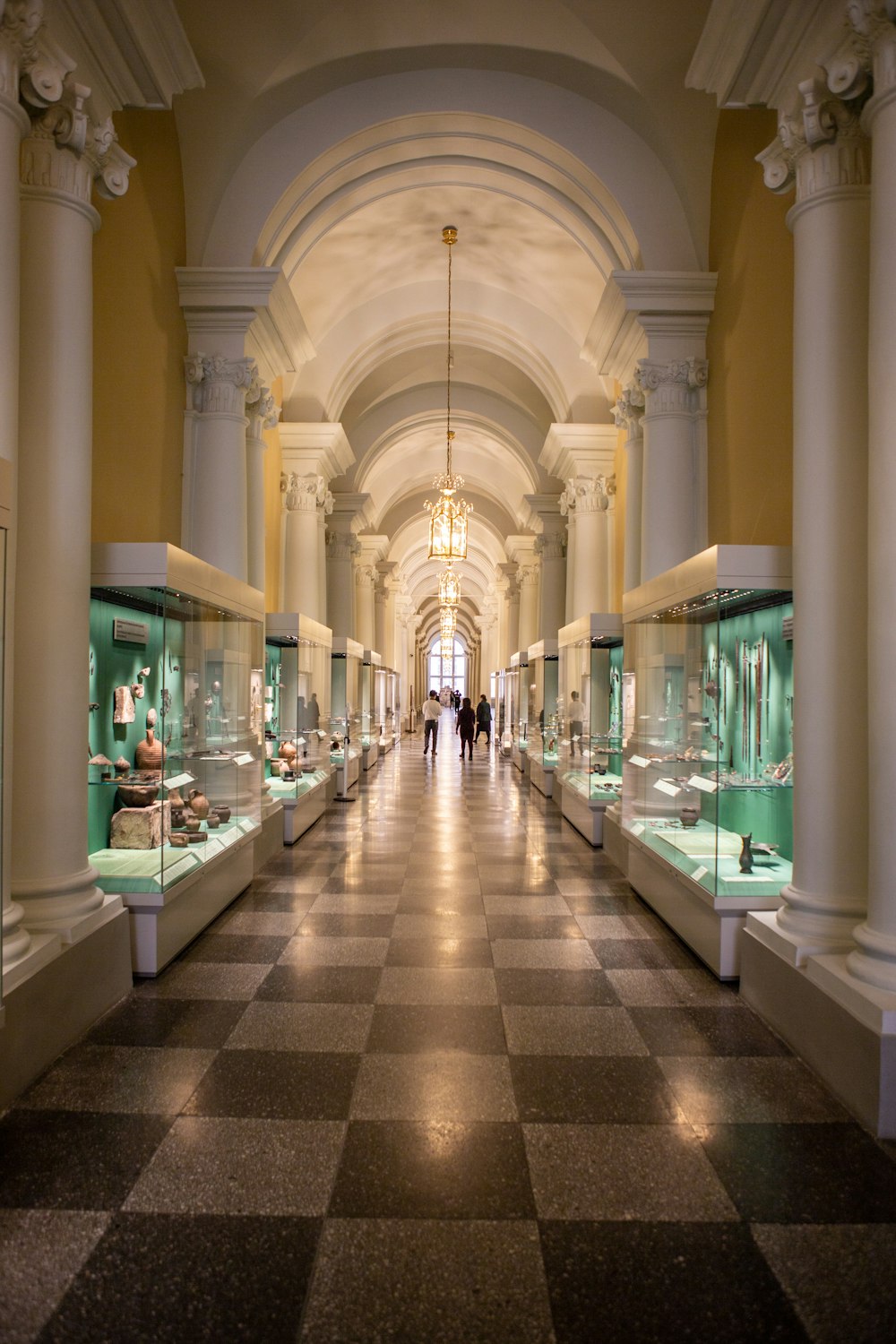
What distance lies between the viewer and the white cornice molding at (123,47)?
4.28 metres

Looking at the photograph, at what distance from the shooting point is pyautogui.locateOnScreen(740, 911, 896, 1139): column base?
3.07 metres

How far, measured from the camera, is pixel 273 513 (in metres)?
12.0

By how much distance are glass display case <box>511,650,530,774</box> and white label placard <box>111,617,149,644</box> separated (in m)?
11.8

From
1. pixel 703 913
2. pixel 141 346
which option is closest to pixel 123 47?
pixel 141 346

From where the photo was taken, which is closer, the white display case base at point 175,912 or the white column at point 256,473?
the white display case base at point 175,912

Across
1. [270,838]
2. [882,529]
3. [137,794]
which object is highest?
[882,529]

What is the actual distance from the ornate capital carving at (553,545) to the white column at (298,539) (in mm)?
6270

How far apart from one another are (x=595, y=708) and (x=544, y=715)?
14.7 feet

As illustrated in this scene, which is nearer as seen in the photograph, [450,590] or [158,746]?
[158,746]

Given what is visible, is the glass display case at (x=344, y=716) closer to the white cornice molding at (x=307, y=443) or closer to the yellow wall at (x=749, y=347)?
the white cornice molding at (x=307, y=443)

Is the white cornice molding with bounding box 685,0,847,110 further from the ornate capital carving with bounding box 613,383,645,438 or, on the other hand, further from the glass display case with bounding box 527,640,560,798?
the glass display case with bounding box 527,640,560,798

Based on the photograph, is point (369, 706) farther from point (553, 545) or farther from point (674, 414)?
point (674, 414)

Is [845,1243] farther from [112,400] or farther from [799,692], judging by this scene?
[112,400]

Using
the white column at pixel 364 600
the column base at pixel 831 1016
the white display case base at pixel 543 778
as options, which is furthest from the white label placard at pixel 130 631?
the white column at pixel 364 600
